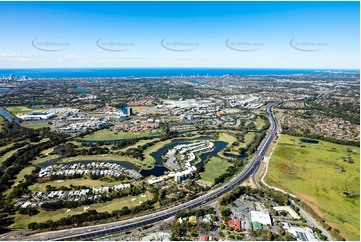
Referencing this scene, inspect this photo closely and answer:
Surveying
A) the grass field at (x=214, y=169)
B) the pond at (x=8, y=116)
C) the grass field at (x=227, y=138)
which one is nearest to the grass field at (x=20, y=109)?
the pond at (x=8, y=116)

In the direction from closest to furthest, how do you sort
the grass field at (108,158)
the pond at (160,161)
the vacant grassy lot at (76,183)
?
the vacant grassy lot at (76,183)
the pond at (160,161)
the grass field at (108,158)

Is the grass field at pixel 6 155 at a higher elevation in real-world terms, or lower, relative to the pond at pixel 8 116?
lower

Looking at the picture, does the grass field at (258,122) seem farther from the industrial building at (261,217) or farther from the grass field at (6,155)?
the grass field at (6,155)

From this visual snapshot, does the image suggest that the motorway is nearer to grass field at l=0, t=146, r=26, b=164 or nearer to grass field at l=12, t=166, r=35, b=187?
grass field at l=12, t=166, r=35, b=187

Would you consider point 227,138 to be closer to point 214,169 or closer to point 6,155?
point 214,169

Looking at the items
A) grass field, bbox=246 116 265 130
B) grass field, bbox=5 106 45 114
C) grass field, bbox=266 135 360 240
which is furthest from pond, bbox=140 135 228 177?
grass field, bbox=5 106 45 114

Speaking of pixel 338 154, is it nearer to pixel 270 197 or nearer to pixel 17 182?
pixel 270 197
